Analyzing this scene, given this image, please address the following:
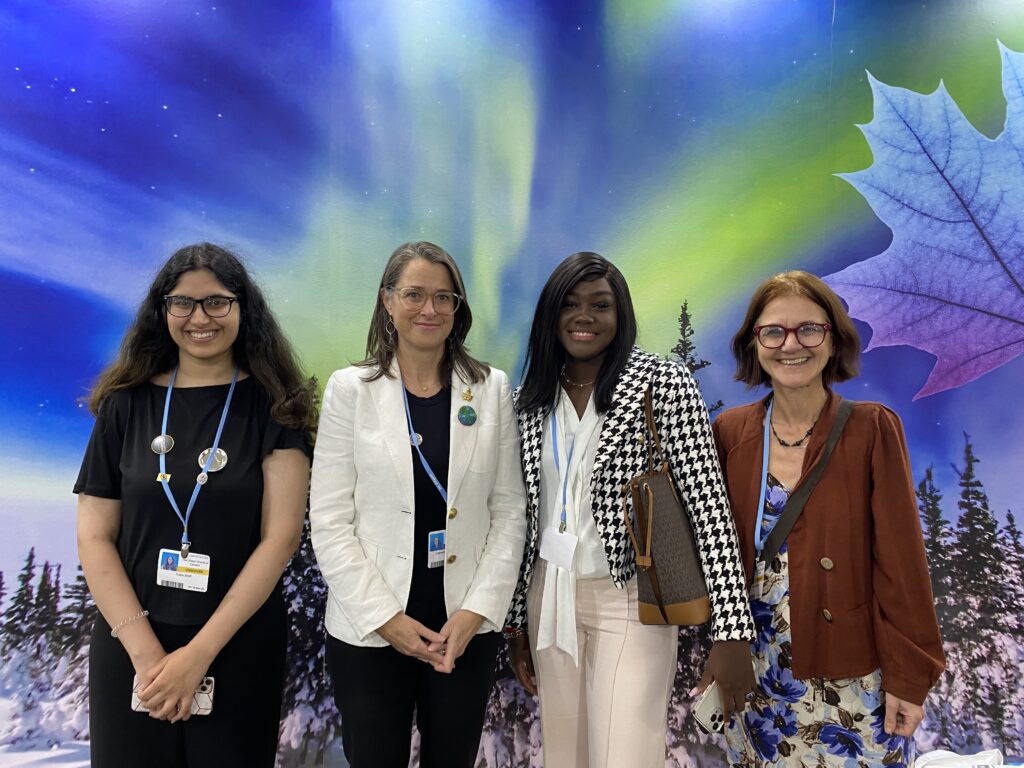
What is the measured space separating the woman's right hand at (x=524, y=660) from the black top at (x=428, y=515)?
373 mm

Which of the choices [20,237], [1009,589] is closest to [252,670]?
[20,237]

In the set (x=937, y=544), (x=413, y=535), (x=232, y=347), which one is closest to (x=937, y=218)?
(x=937, y=544)

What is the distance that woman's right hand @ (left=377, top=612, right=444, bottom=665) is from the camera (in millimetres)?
1838

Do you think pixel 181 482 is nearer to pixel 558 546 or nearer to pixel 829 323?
pixel 558 546

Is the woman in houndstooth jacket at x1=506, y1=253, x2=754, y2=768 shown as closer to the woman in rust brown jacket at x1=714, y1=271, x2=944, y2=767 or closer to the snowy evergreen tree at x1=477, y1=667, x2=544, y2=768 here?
the woman in rust brown jacket at x1=714, y1=271, x2=944, y2=767

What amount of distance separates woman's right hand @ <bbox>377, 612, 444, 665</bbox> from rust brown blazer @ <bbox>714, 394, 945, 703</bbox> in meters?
1.00

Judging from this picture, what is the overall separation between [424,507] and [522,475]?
0.35 meters

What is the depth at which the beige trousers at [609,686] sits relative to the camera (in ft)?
6.28

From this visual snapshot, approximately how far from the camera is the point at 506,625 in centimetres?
214

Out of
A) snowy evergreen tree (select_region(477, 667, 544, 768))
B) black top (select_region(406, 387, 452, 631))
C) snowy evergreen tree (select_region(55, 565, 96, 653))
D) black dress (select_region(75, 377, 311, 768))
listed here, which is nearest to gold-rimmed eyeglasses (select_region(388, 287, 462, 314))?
black top (select_region(406, 387, 452, 631))

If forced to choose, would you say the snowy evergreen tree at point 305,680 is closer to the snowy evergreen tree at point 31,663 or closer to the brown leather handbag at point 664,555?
the snowy evergreen tree at point 31,663

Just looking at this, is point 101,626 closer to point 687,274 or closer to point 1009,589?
point 687,274

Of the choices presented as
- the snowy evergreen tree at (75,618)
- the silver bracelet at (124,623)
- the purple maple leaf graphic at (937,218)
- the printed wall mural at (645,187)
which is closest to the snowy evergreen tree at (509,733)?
the printed wall mural at (645,187)

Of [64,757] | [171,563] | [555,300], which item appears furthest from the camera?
[64,757]
